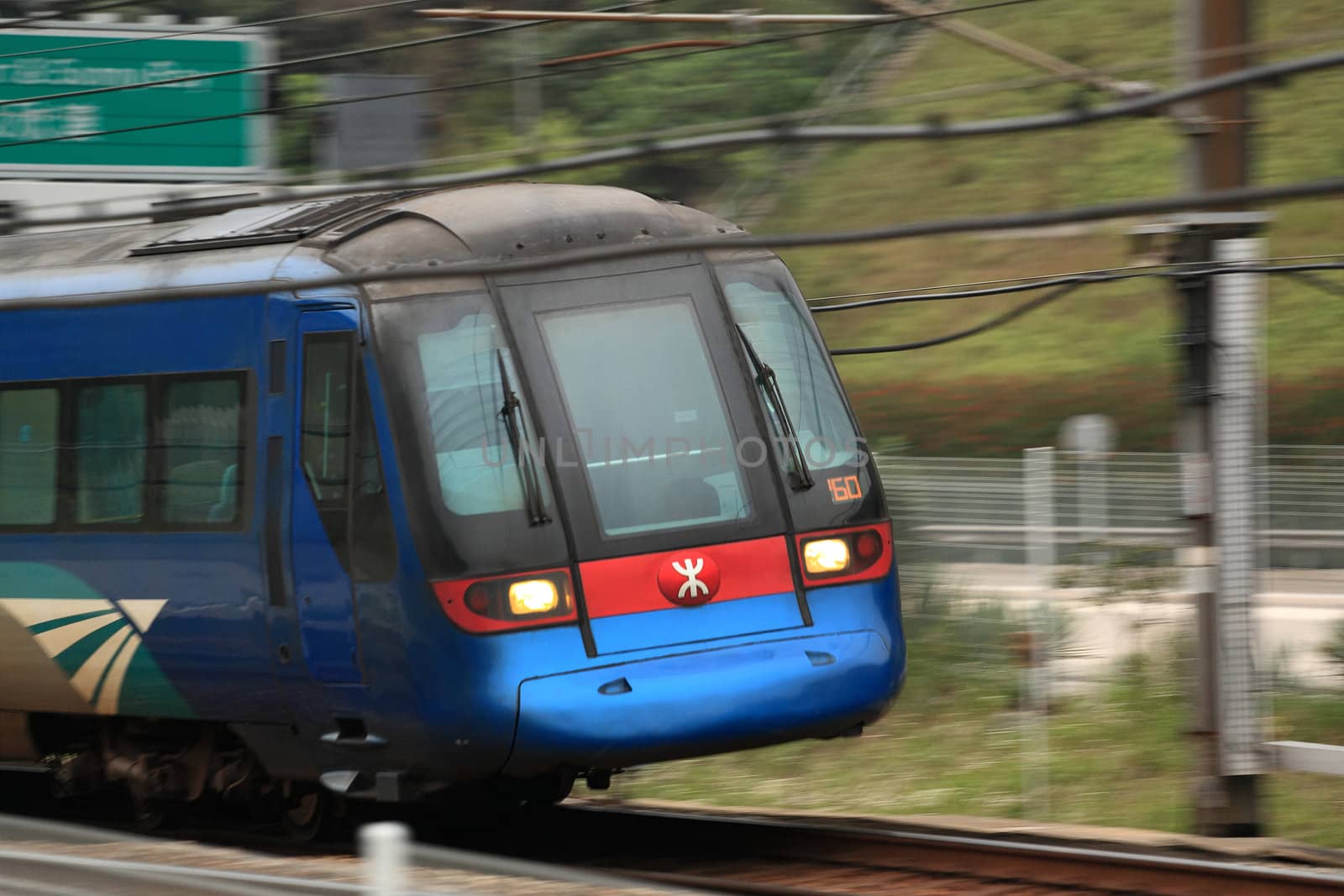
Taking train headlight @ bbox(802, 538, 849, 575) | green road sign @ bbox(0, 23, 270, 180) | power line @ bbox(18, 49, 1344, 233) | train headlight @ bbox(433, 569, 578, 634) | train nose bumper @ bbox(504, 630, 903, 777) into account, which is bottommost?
train nose bumper @ bbox(504, 630, 903, 777)

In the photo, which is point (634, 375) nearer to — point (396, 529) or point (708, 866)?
point (396, 529)

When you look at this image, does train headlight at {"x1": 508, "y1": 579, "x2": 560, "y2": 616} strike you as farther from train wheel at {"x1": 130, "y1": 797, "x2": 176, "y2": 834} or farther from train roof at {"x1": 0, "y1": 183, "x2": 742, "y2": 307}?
train wheel at {"x1": 130, "y1": 797, "x2": 176, "y2": 834}

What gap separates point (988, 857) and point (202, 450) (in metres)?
3.93

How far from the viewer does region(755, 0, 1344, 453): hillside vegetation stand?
853 inches

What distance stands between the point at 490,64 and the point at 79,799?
25.0 m

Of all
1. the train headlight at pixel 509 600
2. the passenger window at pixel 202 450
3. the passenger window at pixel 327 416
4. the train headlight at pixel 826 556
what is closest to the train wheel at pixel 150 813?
the passenger window at pixel 202 450

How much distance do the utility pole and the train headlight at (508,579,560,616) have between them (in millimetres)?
3105

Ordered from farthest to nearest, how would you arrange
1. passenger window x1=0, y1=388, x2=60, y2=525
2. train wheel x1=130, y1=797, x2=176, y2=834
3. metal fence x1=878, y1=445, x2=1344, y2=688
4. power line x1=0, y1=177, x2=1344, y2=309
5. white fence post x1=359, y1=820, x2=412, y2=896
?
1. metal fence x1=878, y1=445, x2=1344, y2=688
2. train wheel x1=130, y1=797, x2=176, y2=834
3. passenger window x1=0, y1=388, x2=60, y2=525
4. power line x1=0, y1=177, x2=1344, y2=309
5. white fence post x1=359, y1=820, x2=412, y2=896

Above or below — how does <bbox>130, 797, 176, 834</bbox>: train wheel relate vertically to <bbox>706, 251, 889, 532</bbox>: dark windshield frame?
below

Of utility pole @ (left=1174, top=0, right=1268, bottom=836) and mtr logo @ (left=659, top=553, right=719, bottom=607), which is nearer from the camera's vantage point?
mtr logo @ (left=659, top=553, right=719, bottom=607)

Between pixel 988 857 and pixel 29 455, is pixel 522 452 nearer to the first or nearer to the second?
pixel 988 857

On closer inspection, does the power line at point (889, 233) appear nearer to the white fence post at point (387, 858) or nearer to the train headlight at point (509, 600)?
the train headlight at point (509, 600)

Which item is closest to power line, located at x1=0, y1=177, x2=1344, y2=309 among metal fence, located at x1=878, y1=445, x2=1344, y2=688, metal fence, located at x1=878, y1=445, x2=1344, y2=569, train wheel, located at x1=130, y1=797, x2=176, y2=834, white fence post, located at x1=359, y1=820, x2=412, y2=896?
white fence post, located at x1=359, y1=820, x2=412, y2=896

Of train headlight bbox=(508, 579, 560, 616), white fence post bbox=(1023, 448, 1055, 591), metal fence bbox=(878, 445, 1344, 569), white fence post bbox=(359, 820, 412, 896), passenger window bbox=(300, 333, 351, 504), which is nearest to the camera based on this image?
white fence post bbox=(359, 820, 412, 896)
